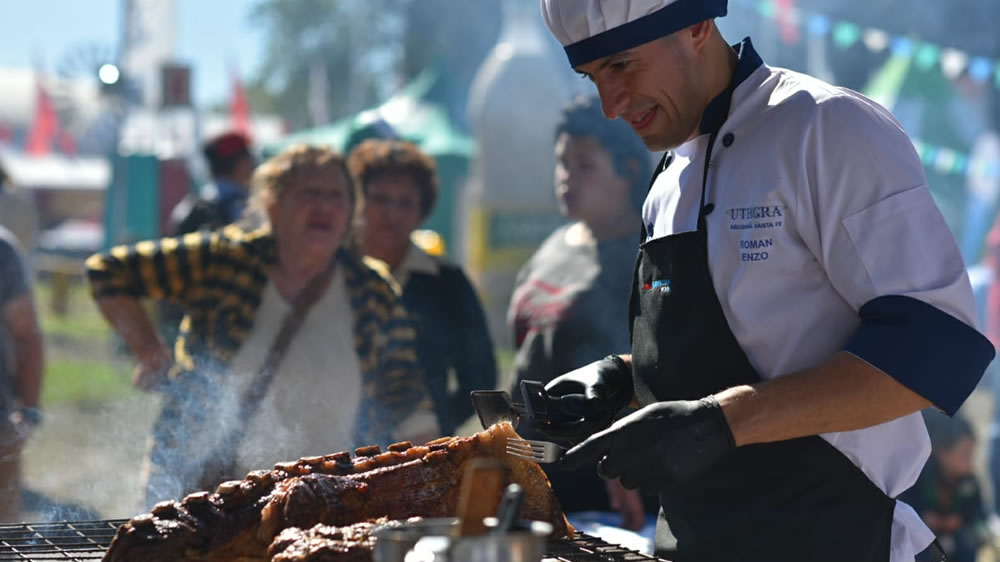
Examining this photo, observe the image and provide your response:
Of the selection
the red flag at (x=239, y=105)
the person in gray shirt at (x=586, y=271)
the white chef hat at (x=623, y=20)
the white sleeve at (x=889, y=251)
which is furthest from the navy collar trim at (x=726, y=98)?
the red flag at (x=239, y=105)

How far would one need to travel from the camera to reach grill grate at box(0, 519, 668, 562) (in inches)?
96.9

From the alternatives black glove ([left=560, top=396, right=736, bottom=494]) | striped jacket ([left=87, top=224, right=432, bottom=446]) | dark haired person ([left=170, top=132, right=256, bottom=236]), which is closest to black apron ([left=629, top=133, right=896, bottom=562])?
black glove ([left=560, top=396, right=736, bottom=494])

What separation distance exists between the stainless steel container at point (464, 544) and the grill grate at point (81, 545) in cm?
50

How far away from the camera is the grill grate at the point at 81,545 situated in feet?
8.07

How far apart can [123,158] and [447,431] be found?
12.2 metres

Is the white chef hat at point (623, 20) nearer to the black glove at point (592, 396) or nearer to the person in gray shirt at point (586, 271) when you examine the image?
the black glove at point (592, 396)

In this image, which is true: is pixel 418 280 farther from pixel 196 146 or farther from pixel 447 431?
pixel 196 146

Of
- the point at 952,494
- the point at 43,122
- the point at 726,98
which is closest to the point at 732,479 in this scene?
the point at 726,98

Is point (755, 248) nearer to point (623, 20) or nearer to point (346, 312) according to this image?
point (623, 20)

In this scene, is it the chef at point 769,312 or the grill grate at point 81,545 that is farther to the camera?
the grill grate at point 81,545

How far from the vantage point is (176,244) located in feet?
16.7

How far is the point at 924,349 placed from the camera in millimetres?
2145

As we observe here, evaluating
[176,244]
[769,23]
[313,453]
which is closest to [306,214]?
[176,244]

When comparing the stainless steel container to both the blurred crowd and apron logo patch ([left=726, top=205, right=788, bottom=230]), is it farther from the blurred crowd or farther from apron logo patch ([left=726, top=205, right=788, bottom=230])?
the blurred crowd
